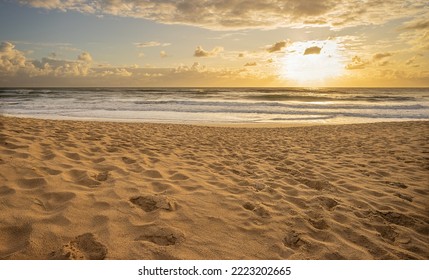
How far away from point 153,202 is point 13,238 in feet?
4.10

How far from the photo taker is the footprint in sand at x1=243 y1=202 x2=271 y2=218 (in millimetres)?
2912

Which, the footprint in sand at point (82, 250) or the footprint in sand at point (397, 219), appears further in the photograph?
the footprint in sand at point (397, 219)

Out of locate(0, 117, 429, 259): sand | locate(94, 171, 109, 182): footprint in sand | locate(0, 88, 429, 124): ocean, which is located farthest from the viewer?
locate(0, 88, 429, 124): ocean

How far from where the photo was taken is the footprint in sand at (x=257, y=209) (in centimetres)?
291

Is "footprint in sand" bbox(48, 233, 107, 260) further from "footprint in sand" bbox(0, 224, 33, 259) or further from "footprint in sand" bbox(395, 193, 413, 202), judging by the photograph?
"footprint in sand" bbox(395, 193, 413, 202)

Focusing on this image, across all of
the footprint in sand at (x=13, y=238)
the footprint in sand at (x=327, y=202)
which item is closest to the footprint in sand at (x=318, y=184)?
the footprint in sand at (x=327, y=202)

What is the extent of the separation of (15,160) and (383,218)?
4.70m

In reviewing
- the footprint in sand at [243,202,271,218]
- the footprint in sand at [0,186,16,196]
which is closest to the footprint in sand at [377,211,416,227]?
the footprint in sand at [243,202,271,218]

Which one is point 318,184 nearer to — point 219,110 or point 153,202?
point 153,202

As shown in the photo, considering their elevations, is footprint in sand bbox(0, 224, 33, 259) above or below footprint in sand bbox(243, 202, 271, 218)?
below

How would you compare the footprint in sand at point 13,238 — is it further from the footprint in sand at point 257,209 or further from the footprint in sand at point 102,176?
the footprint in sand at point 257,209

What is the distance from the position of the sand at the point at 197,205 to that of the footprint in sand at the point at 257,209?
0.5 inches

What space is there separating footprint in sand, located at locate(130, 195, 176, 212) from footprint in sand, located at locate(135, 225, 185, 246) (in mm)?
376
